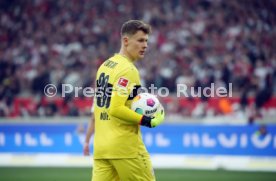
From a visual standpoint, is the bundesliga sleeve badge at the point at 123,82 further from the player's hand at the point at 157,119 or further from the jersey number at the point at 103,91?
the player's hand at the point at 157,119

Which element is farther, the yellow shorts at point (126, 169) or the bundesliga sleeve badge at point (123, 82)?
the yellow shorts at point (126, 169)

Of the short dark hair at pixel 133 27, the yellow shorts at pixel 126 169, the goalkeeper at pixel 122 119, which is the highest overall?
the short dark hair at pixel 133 27

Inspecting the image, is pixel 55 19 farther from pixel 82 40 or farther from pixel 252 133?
pixel 252 133

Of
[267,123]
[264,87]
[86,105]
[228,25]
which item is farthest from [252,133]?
[228,25]

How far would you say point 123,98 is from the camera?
5.84m

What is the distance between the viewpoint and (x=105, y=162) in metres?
6.05

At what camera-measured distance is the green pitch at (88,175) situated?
12289mm

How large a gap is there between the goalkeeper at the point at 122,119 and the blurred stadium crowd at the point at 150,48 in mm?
11717

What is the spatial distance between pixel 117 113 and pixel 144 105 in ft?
1.03

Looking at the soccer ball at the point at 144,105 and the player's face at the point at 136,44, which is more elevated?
the player's face at the point at 136,44
